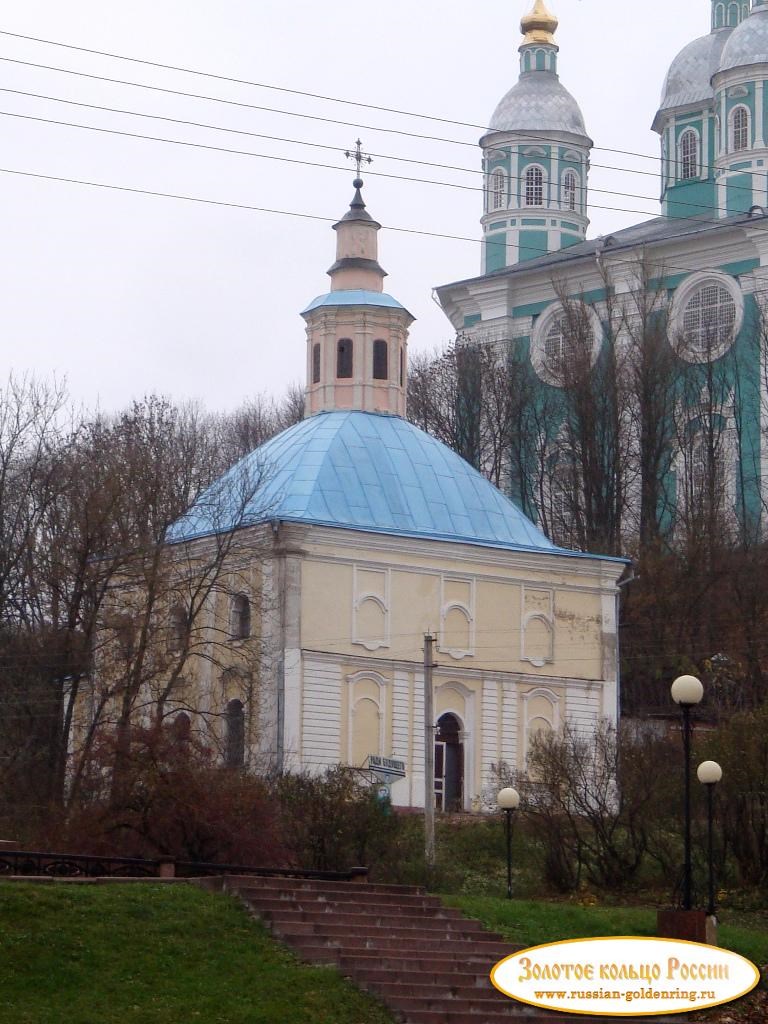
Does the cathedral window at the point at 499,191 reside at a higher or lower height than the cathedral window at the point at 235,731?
higher

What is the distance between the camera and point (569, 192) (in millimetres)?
73500

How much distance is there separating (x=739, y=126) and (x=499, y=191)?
9.66 m

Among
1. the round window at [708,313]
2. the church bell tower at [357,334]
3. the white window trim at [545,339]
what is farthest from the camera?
the white window trim at [545,339]

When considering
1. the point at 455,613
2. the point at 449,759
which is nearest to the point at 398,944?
the point at 449,759

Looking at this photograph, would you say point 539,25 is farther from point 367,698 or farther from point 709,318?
point 367,698

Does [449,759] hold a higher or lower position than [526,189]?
lower

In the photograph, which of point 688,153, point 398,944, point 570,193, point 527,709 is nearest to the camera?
point 398,944

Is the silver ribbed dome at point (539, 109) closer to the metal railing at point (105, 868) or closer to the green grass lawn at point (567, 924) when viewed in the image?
the green grass lawn at point (567, 924)

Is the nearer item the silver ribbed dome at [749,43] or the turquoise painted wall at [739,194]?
the turquoise painted wall at [739,194]

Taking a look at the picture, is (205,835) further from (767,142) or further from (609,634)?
(767,142)

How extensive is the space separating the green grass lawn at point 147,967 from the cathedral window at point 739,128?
49.0 meters

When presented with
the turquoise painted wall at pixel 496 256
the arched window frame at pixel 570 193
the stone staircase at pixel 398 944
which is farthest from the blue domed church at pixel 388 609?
the arched window frame at pixel 570 193

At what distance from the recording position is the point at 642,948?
16719mm

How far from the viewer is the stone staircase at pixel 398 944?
20.0 meters
